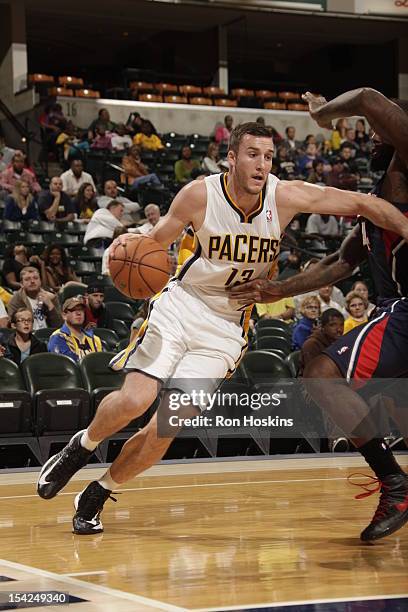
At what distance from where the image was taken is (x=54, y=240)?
13.8 metres

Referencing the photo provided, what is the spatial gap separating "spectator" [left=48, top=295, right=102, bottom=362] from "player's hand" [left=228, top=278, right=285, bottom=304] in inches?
173

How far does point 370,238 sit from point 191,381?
106 cm

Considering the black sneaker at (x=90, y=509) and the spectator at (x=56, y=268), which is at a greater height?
the spectator at (x=56, y=268)

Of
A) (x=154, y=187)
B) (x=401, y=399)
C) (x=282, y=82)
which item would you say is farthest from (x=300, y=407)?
(x=282, y=82)

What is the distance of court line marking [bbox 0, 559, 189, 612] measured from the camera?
362cm

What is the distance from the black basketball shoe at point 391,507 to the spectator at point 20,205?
10.1 m

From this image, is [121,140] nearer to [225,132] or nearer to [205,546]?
[225,132]

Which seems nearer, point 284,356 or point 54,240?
point 284,356

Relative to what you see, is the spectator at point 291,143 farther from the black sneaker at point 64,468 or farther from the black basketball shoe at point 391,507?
the black basketball shoe at point 391,507

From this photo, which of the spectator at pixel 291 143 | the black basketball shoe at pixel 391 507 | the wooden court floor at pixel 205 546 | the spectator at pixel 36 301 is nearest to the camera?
the wooden court floor at pixel 205 546

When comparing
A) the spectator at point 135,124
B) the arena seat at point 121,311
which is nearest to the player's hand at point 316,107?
the arena seat at point 121,311

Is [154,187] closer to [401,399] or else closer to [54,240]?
[54,240]

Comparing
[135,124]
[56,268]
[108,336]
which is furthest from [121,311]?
[135,124]

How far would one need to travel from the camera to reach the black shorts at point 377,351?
470 cm
